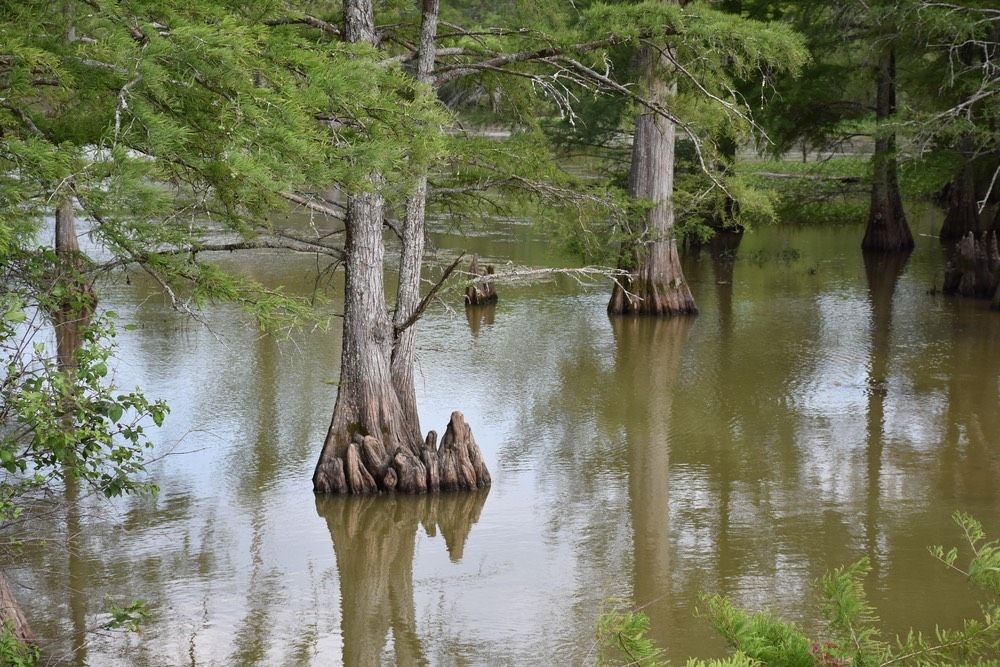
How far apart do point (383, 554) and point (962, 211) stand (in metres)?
18.6

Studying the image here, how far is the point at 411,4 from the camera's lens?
1011cm

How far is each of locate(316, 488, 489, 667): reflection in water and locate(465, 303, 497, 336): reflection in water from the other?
6816mm

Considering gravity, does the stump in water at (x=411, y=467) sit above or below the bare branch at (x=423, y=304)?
below

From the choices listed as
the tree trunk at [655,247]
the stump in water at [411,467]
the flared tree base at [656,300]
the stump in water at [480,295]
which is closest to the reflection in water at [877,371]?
the flared tree base at [656,300]

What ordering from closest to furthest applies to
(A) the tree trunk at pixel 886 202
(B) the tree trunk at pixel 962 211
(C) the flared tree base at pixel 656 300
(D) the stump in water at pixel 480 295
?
(C) the flared tree base at pixel 656 300, (D) the stump in water at pixel 480 295, (A) the tree trunk at pixel 886 202, (B) the tree trunk at pixel 962 211

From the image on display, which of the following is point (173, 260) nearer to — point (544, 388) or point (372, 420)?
point (372, 420)

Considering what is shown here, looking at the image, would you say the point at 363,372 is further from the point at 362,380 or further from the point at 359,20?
the point at 359,20

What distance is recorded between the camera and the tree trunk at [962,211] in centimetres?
2277

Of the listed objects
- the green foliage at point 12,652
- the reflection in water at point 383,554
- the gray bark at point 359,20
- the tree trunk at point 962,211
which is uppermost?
the gray bark at point 359,20

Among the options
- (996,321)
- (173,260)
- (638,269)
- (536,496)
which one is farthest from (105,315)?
(996,321)

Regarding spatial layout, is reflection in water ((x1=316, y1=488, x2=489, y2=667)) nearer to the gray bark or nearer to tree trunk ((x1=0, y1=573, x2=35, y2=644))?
tree trunk ((x1=0, y1=573, x2=35, y2=644))

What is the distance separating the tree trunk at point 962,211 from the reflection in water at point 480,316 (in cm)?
934

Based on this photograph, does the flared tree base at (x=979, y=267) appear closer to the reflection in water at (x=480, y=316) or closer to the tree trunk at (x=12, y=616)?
the reflection in water at (x=480, y=316)

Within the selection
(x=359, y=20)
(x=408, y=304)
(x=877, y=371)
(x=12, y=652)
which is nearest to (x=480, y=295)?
(x=877, y=371)
